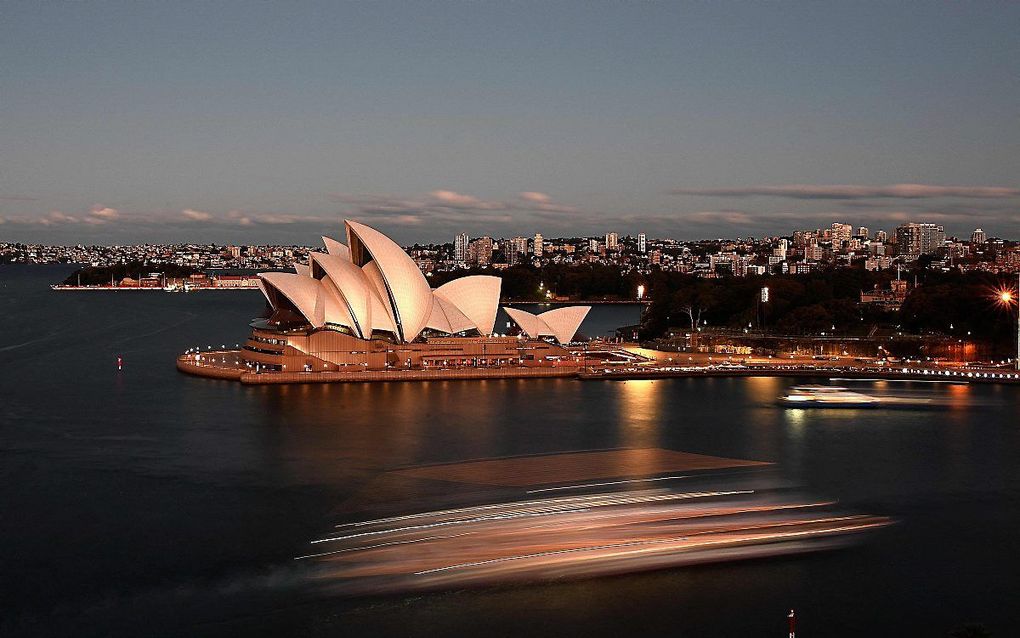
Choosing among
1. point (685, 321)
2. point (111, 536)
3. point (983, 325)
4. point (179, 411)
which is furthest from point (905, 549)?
point (685, 321)

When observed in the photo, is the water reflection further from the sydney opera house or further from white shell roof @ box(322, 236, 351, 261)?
white shell roof @ box(322, 236, 351, 261)

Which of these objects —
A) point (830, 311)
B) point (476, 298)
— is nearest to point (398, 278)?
point (476, 298)

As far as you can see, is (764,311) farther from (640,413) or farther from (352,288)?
(352,288)

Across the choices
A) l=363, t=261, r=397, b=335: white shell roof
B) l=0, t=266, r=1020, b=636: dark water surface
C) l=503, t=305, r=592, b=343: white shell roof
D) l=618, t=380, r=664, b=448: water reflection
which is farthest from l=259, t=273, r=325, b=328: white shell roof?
l=618, t=380, r=664, b=448: water reflection

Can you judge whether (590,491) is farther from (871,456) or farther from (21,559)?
(21,559)

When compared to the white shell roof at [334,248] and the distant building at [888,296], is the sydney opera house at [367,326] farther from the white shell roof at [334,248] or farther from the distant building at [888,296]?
the distant building at [888,296]
